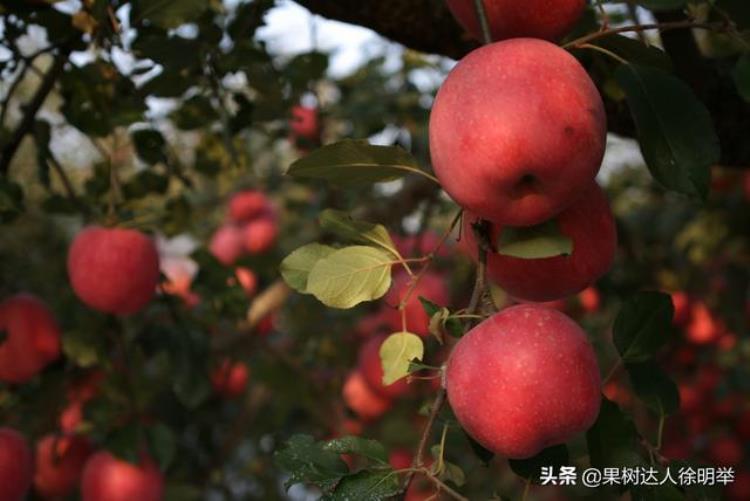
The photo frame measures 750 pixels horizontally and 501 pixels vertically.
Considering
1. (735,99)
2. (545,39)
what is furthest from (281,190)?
(545,39)

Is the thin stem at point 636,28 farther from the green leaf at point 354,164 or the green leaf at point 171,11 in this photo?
the green leaf at point 171,11

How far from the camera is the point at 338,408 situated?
1915 mm

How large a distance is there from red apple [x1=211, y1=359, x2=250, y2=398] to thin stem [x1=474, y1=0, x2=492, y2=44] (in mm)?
1361

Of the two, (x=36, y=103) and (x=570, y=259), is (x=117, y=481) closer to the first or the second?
(x=36, y=103)

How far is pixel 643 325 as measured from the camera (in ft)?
2.53

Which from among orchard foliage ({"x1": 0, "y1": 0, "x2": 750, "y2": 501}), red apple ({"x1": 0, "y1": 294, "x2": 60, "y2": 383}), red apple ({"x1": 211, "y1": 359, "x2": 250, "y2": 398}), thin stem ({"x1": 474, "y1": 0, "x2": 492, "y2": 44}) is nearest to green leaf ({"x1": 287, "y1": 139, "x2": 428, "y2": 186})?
orchard foliage ({"x1": 0, "y1": 0, "x2": 750, "y2": 501})

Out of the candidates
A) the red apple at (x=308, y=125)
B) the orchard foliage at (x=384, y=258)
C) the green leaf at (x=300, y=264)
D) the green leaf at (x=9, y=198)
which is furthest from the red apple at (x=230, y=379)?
the green leaf at (x=300, y=264)

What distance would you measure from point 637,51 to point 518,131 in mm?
172

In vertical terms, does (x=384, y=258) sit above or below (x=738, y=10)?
below

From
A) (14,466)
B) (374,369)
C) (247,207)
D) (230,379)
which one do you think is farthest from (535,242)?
(247,207)

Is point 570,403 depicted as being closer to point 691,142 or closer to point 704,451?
point 691,142

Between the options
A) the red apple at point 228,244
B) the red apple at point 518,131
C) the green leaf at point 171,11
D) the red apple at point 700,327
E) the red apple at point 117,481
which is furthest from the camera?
the red apple at point 228,244

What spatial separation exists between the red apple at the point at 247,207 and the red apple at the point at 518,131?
1698mm

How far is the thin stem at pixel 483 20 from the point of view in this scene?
23.6 inches
